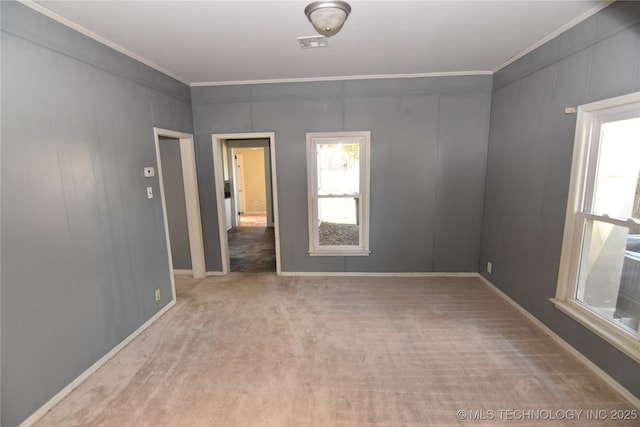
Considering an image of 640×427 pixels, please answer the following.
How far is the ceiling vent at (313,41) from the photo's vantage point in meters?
2.52

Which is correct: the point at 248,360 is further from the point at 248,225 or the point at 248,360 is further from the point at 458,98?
the point at 248,225

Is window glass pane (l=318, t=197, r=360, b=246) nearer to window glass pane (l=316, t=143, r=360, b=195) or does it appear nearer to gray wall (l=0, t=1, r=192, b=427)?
window glass pane (l=316, t=143, r=360, b=195)

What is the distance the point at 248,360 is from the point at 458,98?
3877 millimetres

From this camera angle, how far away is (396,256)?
406cm

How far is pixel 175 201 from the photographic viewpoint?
165 inches

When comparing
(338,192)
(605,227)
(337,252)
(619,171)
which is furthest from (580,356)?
(338,192)

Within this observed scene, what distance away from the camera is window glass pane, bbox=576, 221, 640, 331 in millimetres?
2012

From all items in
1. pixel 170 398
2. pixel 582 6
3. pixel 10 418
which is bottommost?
pixel 170 398

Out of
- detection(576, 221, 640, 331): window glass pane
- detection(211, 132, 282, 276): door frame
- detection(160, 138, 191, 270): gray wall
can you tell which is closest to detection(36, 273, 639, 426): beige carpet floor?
detection(576, 221, 640, 331): window glass pane

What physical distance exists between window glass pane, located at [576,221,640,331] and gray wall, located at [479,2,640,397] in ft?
0.69

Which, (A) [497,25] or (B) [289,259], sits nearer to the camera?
(A) [497,25]

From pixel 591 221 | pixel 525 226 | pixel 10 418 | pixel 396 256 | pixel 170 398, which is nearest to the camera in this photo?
pixel 10 418

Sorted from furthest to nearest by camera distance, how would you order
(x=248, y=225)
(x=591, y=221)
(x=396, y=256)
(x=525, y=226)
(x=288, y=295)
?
(x=248, y=225) → (x=396, y=256) → (x=288, y=295) → (x=525, y=226) → (x=591, y=221)

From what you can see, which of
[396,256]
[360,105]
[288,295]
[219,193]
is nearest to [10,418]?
[288,295]
